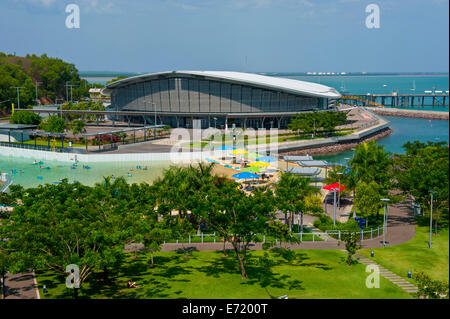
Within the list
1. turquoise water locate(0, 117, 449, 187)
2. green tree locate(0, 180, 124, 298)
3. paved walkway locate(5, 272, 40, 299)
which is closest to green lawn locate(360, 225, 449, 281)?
turquoise water locate(0, 117, 449, 187)

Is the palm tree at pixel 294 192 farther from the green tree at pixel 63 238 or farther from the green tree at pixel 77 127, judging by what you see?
the green tree at pixel 77 127

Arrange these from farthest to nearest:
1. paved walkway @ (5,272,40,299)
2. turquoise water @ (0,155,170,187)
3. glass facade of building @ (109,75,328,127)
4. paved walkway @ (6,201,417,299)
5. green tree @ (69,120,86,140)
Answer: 1. glass facade of building @ (109,75,328,127)
2. green tree @ (69,120,86,140)
3. turquoise water @ (0,155,170,187)
4. paved walkway @ (6,201,417,299)
5. paved walkway @ (5,272,40,299)

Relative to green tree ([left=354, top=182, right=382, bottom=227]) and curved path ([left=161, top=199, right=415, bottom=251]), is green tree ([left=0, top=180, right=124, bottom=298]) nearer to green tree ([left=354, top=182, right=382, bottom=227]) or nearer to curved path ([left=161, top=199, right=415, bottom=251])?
curved path ([left=161, top=199, right=415, bottom=251])

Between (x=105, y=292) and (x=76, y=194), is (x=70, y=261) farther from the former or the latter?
(x=76, y=194)

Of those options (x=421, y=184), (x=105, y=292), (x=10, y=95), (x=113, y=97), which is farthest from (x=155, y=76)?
(x=105, y=292)

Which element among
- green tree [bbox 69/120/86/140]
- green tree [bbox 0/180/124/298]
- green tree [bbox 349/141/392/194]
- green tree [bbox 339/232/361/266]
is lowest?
green tree [bbox 339/232/361/266]

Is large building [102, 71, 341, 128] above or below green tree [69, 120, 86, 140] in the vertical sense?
above

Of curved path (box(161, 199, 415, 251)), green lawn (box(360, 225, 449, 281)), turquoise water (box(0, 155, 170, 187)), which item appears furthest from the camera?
turquoise water (box(0, 155, 170, 187))
